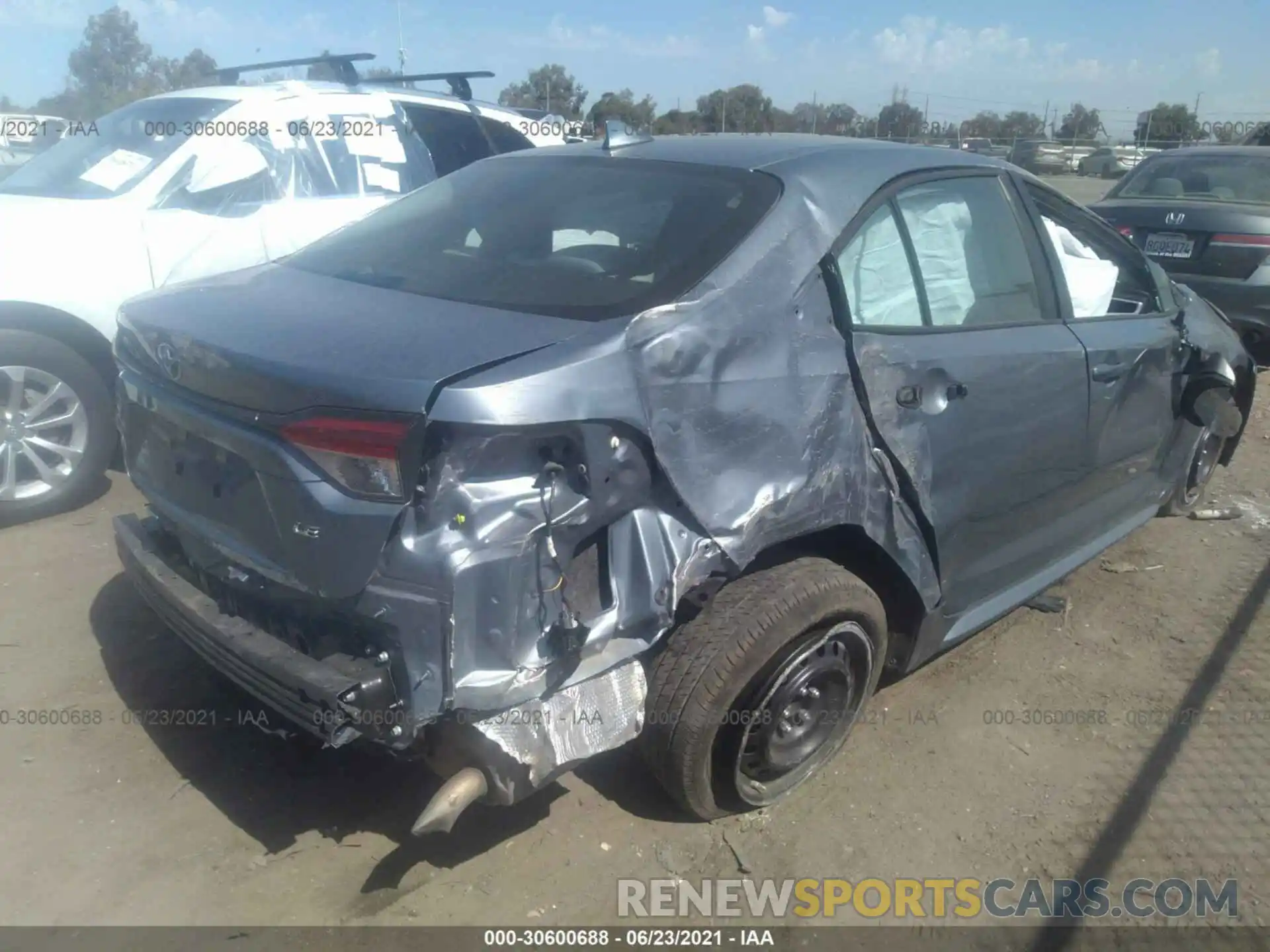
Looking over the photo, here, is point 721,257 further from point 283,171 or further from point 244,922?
point 283,171

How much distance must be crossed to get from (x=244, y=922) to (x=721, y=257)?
2.01 meters

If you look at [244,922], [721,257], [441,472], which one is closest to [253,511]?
[441,472]

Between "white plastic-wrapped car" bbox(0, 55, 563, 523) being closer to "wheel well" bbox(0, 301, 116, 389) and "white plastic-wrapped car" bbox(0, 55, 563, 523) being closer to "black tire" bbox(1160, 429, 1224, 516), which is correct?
"wheel well" bbox(0, 301, 116, 389)

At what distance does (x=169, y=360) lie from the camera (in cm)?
260

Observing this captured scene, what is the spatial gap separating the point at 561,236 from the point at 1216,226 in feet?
21.6

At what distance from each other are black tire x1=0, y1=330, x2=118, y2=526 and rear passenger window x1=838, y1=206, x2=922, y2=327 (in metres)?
3.53

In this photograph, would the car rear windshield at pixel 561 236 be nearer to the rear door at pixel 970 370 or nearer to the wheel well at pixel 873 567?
the rear door at pixel 970 370

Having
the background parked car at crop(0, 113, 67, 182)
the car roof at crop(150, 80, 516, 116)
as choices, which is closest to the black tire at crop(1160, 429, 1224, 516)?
the car roof at crop(150, 80, 516, 116)

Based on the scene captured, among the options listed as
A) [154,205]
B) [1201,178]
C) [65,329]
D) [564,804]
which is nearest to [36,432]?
[65,329]

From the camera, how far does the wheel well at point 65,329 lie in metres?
4.45

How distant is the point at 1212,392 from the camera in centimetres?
426

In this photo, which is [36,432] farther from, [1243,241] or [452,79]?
[1243,241]

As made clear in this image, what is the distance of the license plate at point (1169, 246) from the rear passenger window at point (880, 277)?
5.86m

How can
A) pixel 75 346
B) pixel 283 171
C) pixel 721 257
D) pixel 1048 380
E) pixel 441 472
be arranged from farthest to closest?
1. pixel 283 171
2. pixel 75 346
3. pixel 1048 380
4. pixel 721 257
5. pixel 441 472
